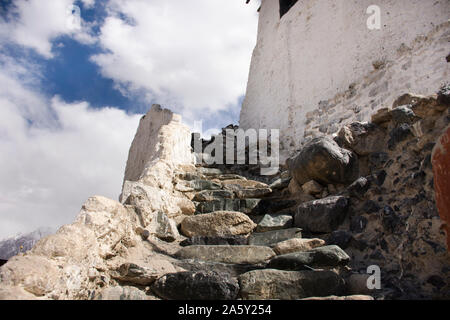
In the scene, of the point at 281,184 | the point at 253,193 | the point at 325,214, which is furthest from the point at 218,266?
the point at 281,184

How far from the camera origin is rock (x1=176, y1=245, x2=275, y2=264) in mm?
2561

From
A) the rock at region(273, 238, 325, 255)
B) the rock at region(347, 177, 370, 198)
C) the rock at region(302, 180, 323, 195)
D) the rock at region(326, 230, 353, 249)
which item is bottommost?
the rock at region(273, 238, 325, 255)

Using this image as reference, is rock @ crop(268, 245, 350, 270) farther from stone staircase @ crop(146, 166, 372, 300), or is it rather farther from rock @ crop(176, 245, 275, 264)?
rock @ crop(176, 245, 275, 264)

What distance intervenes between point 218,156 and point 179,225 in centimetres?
308

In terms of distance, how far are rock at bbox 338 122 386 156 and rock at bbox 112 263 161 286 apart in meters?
2.21

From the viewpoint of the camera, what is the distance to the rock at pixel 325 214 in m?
2.88

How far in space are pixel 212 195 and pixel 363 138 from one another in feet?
5.74

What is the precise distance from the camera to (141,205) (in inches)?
117

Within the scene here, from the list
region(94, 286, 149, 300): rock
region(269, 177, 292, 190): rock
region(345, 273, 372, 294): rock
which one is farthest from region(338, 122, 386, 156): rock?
region(94, 286, 149, 300): rock

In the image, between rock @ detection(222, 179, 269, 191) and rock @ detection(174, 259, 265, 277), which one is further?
rock @ detection(222, 179, 269, 191)

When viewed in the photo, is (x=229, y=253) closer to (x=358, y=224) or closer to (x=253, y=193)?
(x=358, y=224)

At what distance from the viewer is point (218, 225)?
10.4ft
